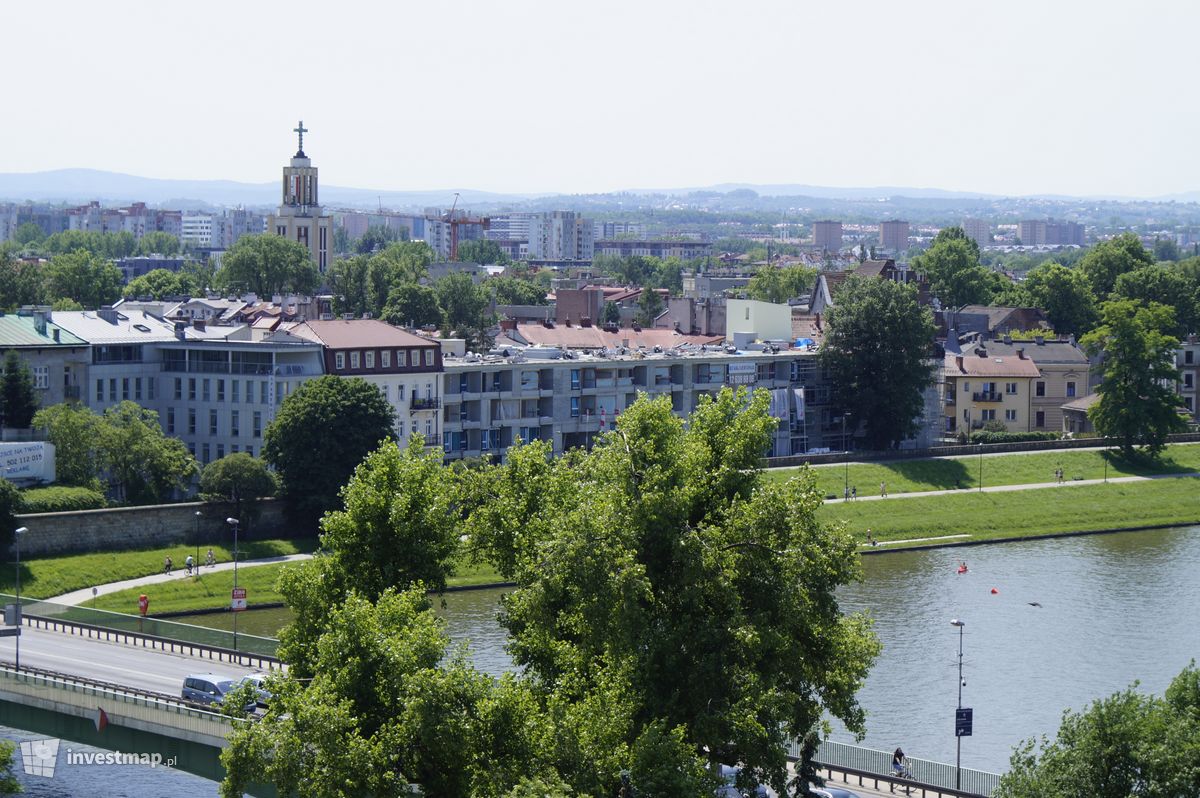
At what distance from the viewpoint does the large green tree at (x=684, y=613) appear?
33281 millimetres

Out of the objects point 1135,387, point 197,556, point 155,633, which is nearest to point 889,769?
point 155,633

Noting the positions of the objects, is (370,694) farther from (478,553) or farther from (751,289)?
(751,289)

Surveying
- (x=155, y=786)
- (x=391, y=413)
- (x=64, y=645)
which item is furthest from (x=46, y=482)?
(x=155, y=786)

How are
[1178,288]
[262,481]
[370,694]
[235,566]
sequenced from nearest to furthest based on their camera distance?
[370,694]
[235,566]
[262,481]
[1178,288]

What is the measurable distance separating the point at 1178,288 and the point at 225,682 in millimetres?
102172

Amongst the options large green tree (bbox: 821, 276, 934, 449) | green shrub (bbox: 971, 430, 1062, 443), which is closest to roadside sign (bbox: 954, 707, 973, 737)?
large green tree (bbox: 821, 276, 934, 449)

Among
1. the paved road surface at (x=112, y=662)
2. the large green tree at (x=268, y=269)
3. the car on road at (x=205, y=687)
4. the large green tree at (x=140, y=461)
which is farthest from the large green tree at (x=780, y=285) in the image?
the car on road at (x=205, y=687)

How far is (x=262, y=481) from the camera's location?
6712 cm

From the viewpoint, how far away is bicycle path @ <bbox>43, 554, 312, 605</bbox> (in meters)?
59.0

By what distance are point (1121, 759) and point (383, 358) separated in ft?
165

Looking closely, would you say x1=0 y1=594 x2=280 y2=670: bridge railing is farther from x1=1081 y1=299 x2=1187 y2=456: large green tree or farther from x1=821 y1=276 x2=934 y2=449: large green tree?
x1=1081 y1=299 x2=1187 y2=456: large green tree

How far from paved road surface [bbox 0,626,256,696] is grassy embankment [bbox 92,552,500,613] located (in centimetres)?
1129

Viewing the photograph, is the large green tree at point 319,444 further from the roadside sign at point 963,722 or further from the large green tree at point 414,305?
the large green tree at point 414,305

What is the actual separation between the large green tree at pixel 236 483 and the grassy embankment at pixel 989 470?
23.2m
